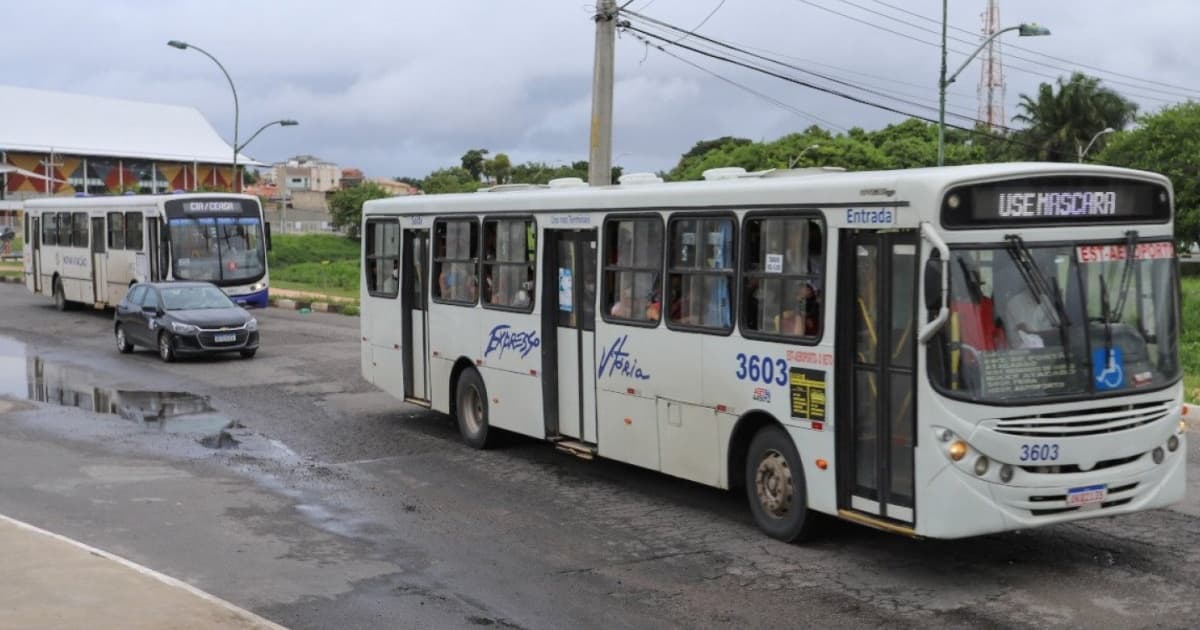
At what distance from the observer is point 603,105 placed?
22.5m

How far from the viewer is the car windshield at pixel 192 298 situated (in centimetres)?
2348

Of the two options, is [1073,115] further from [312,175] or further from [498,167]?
[312,175]

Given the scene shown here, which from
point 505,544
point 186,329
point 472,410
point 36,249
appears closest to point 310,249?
point 36,249

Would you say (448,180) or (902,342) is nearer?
(902,342)

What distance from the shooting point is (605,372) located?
38.3ft

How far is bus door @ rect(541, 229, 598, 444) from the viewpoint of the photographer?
12039mm

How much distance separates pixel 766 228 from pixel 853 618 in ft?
10.5

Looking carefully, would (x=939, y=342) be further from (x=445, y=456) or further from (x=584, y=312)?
(x=445, y=456)

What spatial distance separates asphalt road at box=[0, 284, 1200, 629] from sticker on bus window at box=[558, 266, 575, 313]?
5.34 ft

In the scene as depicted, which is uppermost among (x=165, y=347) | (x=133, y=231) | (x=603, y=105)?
(x=603, y=105)

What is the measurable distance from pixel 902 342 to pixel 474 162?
10536 centimetres

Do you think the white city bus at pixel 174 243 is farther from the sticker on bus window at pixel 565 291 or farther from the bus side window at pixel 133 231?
the sticker on bus window at pixel 565 291

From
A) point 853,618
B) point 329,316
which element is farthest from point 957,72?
point 853,618

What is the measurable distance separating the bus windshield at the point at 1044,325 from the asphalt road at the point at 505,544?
1319mm
